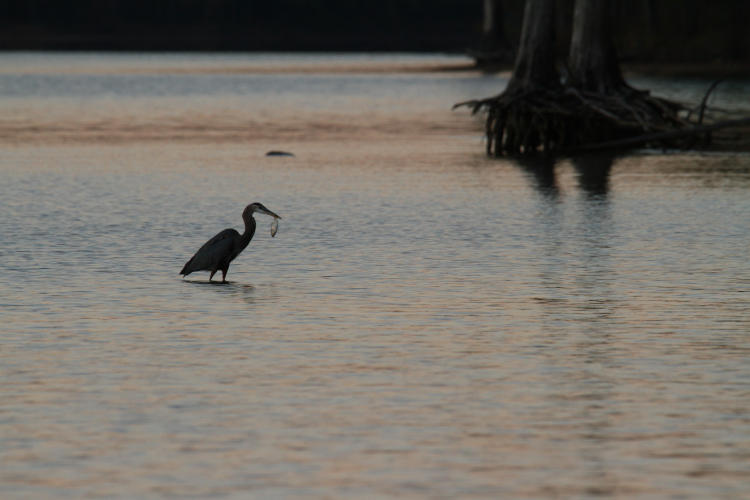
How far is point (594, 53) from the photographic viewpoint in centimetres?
4022

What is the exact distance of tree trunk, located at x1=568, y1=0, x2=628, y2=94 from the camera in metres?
39.7

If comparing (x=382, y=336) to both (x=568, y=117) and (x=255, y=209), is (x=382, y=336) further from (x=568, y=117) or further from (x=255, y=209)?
(x=568, y=117)

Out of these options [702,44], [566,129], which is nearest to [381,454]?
[566,129]

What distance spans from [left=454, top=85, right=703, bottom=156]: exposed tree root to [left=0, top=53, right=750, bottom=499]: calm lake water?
3.25 metres

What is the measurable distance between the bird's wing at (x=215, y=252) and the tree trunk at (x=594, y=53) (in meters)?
22.4

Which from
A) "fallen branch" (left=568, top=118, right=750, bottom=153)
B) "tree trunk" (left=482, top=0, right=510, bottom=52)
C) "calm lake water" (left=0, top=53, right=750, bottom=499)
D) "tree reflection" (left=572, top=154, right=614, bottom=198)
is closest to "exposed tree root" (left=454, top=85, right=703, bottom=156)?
"fallen branch" (left=568, top=118, right=750, bottom=153)

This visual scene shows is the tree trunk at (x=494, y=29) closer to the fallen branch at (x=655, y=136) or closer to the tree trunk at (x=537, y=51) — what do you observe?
the tree trunk at (x=537, y=51)

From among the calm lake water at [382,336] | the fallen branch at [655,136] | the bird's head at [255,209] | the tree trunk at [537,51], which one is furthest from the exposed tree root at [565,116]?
the bird's head at [255,209]

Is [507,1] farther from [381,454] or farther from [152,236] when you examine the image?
[381,454]

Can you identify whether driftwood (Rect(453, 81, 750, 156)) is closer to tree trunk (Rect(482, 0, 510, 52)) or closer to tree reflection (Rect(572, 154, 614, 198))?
tree reflection (Rect(572, 154, 614, 198))

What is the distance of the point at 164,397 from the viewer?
12344mm

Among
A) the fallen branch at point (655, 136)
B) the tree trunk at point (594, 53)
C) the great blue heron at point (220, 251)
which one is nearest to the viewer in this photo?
the great blue heron at point (220, 251)

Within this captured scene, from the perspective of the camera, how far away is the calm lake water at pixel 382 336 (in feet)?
34.0

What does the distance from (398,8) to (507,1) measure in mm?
56029
